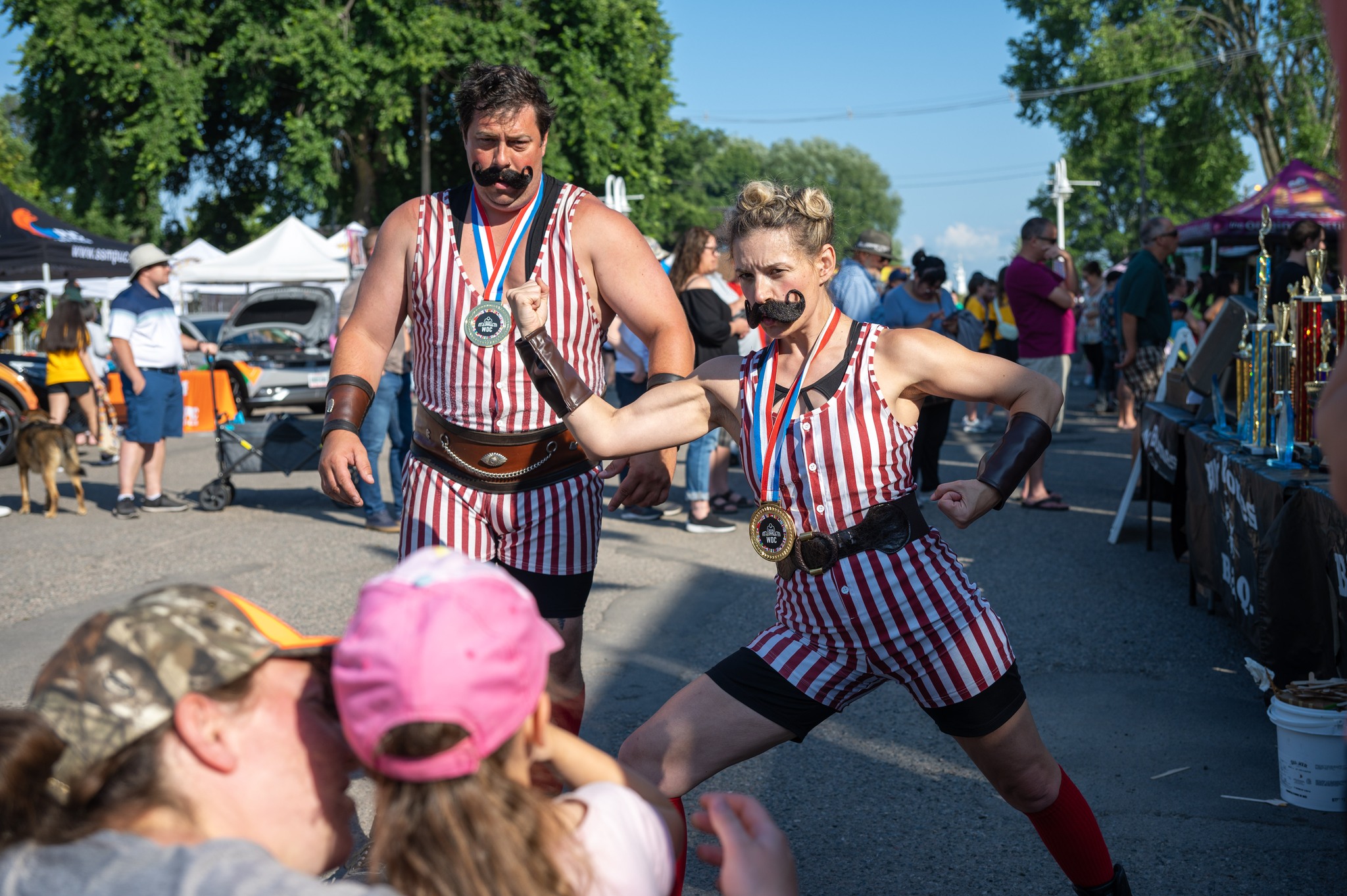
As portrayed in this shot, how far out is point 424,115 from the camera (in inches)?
1156

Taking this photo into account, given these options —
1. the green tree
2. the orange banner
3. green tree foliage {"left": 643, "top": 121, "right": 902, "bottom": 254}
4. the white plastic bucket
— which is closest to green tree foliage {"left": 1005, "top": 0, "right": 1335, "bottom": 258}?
green tree foliage {"left": 643, "top": 121, "right": 902, "bottom": 254}

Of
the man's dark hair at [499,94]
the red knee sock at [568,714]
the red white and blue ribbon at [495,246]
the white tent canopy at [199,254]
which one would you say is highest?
the white tent canopy at [199,254]

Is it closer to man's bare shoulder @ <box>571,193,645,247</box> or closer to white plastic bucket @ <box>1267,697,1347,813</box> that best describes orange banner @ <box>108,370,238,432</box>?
man's bare shoulder @ <box>571,193,645,247</box>

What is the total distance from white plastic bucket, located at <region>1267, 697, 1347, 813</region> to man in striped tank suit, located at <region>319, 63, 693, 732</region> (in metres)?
2.03

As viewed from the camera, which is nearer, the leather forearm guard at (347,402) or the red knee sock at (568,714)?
the red knee sock at (568,714)

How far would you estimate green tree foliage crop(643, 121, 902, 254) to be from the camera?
6138cm

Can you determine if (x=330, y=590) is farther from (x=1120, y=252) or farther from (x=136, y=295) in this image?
(x=1120, y=252)

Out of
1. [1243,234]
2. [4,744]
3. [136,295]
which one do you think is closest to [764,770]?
[4,744]

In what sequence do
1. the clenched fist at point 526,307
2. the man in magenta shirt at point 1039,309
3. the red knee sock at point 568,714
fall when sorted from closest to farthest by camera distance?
the clenched fist at point 526,307, the red knee sock at point 568,714, the man in magenta shirt at point 1039,309

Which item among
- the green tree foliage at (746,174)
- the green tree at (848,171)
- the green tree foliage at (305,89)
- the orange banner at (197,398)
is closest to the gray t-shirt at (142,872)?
the orange banner at (197,398)

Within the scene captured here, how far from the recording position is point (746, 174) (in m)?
102

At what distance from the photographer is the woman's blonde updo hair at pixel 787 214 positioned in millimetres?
2639

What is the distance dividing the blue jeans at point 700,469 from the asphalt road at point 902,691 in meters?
0.35

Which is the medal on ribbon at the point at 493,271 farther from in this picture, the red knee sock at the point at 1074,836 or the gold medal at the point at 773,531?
the red knee sock at the point at 1074,836
